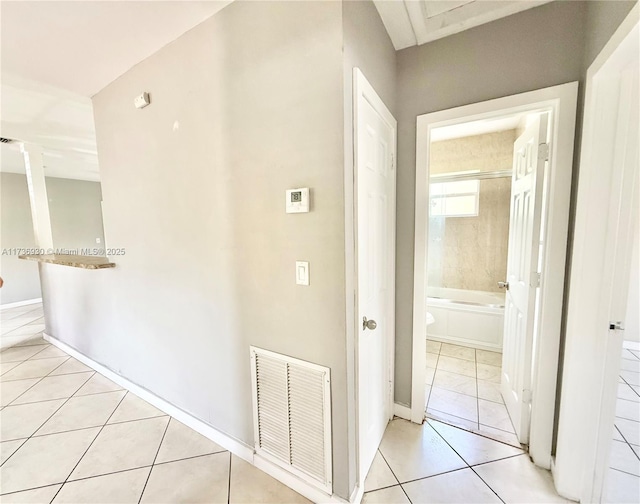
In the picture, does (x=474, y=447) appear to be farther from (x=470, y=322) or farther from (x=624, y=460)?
(x=470, y=322)

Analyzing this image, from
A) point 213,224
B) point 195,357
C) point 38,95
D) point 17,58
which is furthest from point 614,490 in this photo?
point 38,95

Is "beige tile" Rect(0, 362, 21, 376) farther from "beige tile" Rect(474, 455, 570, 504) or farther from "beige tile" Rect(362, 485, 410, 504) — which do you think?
"beige tile" Rect(474, 455, 570, 504)

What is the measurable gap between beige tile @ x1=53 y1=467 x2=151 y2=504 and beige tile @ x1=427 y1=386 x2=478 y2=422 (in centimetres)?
185

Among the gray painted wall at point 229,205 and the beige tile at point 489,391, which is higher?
the gray painted wall at point 229,205

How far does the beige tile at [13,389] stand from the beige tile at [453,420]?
3362 millimetres

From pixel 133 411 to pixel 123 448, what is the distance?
1.22 ft

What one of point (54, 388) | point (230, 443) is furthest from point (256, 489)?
point (54, 388)

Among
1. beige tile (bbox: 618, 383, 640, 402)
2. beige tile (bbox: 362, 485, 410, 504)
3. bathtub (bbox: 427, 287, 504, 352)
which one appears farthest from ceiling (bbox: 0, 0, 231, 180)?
beige tile (bbox: 618, 383, 640, 402)

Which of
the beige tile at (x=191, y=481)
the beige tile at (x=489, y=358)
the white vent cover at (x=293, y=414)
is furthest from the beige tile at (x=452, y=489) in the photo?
the beige tile at (x=489, y=358)

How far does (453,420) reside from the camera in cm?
188

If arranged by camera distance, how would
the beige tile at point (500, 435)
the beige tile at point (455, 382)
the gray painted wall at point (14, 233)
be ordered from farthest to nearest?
1. the gray painted wall at point (14, 233)
2. the beige tile at point (455, 382)
3. the beige tile at point (500, 435)

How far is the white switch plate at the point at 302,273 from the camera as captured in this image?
1.21m

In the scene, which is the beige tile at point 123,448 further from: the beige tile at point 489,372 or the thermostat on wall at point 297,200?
the beige tile at point 489,372

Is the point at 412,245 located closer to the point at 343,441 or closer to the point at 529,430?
the point at 343,441
